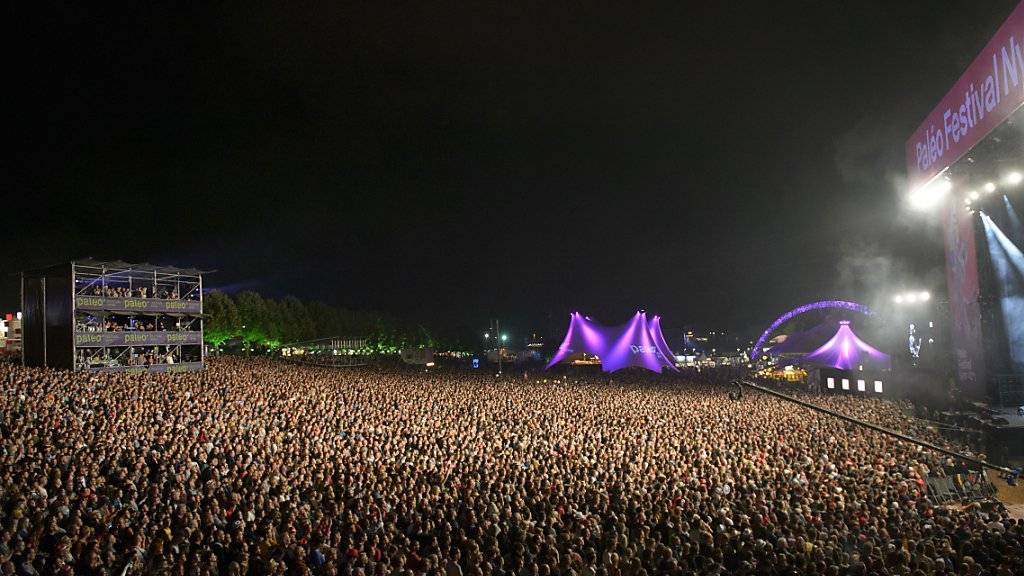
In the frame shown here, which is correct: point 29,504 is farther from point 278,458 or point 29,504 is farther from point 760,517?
point 760,517

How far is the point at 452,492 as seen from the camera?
31.4ft

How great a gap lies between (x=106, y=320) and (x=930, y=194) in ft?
95.7

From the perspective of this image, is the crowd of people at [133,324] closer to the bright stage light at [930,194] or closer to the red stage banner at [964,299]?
the bright stage light at [930,194]

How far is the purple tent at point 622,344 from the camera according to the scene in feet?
103

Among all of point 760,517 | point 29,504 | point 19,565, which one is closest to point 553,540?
point 760,517

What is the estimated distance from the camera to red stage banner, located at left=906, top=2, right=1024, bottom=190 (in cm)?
1180

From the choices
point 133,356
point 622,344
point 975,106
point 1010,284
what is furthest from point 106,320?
point 1010,284

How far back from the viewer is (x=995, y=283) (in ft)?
53.9

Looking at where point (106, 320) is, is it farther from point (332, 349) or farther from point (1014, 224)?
point (1014, 224)

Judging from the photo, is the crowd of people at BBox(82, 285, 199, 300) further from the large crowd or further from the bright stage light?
the bright stage light

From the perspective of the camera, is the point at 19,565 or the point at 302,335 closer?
the point at 19,565

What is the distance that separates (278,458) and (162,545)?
13.9 ft

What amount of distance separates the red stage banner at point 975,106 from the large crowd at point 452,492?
721 centimetres

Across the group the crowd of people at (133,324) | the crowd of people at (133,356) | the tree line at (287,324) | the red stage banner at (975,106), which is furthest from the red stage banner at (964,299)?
the tree line at (287,324)
